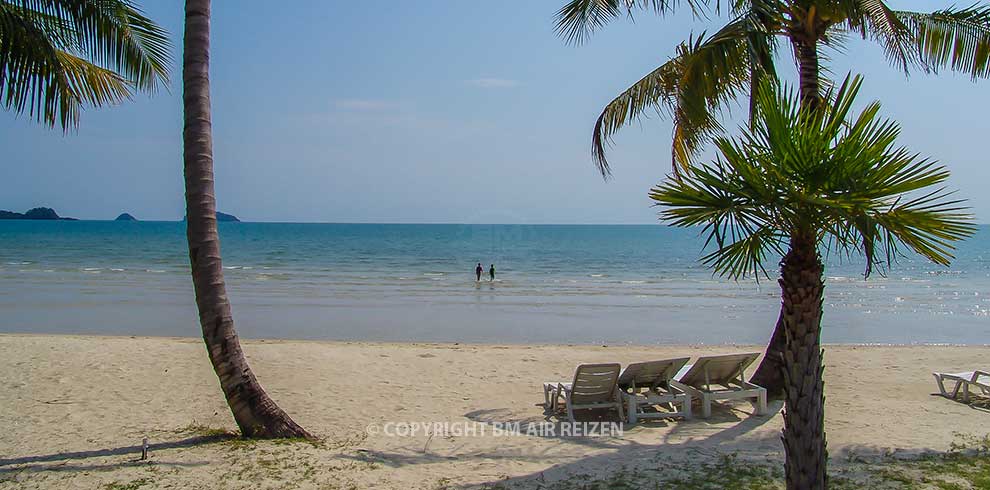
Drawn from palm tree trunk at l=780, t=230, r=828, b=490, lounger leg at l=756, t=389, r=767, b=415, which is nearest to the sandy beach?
lounger leg at l=756, t=389, r=767, b=415

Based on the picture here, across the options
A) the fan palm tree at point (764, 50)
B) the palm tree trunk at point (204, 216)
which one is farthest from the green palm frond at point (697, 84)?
the palm tree trunk at point (204, 216)

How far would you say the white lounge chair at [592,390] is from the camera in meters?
8.31

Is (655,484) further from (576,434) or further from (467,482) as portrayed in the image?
(576,434)

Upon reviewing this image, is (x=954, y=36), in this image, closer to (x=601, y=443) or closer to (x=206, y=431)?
(x=601, y=443)

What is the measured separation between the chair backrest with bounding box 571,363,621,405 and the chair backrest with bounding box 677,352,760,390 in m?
1.06

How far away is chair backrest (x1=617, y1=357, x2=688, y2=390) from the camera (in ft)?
28.3

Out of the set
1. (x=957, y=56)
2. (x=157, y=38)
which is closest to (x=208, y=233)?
(x=157, y=38)

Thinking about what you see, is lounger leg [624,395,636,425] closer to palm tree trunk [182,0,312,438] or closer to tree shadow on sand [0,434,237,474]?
palm tree trunk [182,0,312,438]

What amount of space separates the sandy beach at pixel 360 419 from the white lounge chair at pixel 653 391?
0.69 feet

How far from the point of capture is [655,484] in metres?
5.88

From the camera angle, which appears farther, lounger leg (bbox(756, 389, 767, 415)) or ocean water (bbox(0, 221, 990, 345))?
ocean water (bbox(0, 221, 990, 345))

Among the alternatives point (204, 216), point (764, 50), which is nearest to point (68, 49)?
point (204, 216)

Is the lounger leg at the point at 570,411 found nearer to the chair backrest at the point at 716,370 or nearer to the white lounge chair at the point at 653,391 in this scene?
the white lounge chair at the point at 653,391

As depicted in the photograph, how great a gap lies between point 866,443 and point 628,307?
54.8 feet
